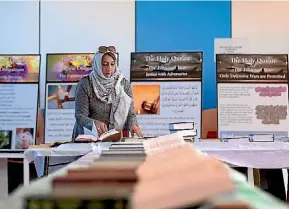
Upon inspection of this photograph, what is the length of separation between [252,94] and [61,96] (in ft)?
6.33

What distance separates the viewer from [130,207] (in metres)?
0.60

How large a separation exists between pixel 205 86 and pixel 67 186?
4.61 meters

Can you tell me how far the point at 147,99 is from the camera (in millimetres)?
4656

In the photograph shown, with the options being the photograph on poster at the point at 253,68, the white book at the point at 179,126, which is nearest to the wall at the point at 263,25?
the photograph on poster at the point at 253,68

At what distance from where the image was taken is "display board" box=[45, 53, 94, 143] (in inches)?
180

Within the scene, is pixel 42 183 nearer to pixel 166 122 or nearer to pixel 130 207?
pixel 130 207

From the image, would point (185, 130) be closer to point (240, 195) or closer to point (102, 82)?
point (102, 82)

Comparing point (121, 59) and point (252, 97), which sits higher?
point (121, 59)

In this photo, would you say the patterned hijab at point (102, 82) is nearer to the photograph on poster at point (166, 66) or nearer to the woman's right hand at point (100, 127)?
the woman's right hand at point (100, 127)

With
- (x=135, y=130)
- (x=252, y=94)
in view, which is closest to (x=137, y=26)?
(x=252, y=94)

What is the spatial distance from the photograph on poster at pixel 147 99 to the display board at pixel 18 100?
1.02m

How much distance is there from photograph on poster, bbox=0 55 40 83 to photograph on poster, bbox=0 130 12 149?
527mm

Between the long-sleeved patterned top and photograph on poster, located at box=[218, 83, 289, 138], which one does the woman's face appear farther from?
photograph on poster, located at box=[218, 83, 289, 138]

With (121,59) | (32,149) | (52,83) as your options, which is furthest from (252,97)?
(32,149)
